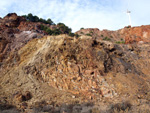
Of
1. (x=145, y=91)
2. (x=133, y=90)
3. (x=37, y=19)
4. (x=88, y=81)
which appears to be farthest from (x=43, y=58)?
(x=37, y=19)

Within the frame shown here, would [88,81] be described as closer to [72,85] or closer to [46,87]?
[72,85]

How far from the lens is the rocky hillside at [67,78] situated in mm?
6840

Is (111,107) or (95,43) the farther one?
(95,43)

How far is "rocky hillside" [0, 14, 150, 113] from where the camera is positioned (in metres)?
6.84

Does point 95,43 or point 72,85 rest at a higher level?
point 95,43

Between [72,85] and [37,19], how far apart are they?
961 inches

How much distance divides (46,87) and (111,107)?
4.41 m

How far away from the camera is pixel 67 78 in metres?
8.72

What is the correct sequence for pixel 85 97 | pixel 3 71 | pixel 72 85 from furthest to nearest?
pixel 3 71 → pixel 72 85 → pixel 85 97

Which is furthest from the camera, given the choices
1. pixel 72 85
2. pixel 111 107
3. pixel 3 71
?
pixel 3 71

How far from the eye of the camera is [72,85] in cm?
838

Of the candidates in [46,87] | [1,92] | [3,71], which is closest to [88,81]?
[46,87]

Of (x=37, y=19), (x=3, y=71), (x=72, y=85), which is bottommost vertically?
(x=72, y=85)

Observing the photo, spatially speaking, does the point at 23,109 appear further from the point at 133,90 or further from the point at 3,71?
the point at 133,90
